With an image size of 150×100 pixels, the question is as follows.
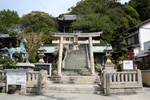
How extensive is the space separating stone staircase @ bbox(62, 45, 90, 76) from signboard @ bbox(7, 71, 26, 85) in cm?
705

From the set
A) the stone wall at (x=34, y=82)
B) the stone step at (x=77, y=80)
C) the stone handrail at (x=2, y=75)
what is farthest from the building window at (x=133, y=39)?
the stone handrail at (x=2, y=75)

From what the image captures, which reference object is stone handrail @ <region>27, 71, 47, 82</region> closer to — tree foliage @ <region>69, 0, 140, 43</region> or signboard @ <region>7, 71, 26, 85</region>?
signboard @ <region>7, 71, 26, 85</region>

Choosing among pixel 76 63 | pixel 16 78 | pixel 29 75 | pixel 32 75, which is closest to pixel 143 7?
pixel 76 63

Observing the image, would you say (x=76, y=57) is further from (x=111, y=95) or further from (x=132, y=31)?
(x=111, y=95)

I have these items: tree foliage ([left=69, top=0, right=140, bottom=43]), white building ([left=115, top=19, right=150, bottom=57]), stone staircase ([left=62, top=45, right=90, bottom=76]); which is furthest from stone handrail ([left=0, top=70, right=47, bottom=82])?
white building ([left=115, top=19, right=150, bottom=57])

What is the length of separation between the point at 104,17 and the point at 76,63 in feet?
39.9

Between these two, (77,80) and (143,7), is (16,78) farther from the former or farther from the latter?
(143,7)

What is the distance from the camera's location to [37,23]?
33031 millimetres

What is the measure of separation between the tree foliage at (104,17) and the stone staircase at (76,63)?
4.94 m

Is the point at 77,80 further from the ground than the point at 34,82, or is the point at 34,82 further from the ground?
the point at 34,82

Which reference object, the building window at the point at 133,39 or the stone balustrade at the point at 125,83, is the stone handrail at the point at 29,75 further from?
the building window at the point at 133,39

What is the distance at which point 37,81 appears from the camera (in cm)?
1032

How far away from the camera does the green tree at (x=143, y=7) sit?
38.4m

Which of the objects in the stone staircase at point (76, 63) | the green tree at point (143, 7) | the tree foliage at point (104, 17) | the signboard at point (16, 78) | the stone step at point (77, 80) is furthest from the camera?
the green tree at point (143, 7)
